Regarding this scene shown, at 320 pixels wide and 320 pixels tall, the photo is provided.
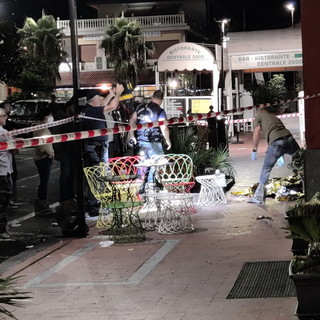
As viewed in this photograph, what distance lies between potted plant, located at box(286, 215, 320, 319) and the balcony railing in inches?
2056

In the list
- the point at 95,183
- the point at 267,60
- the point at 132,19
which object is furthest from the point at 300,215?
the point at 132,19

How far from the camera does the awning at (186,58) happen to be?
2138 cm

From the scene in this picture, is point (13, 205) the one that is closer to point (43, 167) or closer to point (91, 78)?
point (43, 167)

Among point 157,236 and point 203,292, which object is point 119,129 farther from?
point 203,292

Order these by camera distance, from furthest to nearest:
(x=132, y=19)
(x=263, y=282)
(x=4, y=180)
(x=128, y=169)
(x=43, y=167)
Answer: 1. (x=132, y=19)
2. (x=43, y=167)
3. (x=128, y=169)
4. (x=4, y=180)
5. (x=263, y=282)

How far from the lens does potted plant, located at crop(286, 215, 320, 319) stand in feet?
18.3

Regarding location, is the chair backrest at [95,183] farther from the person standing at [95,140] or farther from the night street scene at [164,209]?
the person standing at [95,140]

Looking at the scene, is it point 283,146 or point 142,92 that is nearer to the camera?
point 283,146

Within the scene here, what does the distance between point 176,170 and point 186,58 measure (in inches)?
341

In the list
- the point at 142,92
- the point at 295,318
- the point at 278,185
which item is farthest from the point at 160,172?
the point at 142,92

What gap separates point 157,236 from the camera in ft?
32.7

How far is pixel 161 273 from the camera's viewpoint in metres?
7.83

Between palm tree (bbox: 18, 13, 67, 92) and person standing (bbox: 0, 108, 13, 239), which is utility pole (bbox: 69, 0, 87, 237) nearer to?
person standing (bbox: 0, 108, 13, 239)

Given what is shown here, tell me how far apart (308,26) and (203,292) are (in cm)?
411
